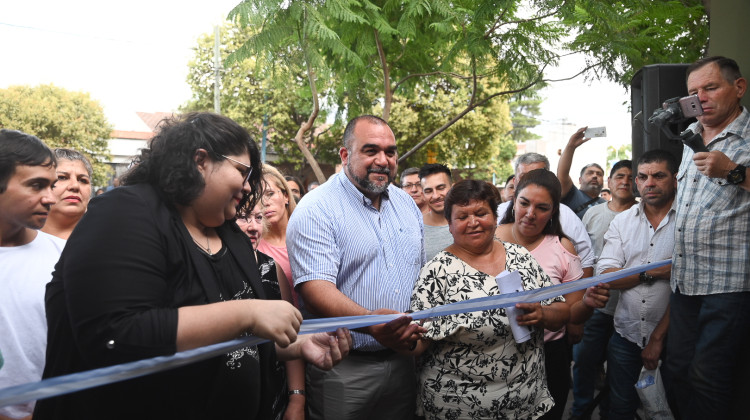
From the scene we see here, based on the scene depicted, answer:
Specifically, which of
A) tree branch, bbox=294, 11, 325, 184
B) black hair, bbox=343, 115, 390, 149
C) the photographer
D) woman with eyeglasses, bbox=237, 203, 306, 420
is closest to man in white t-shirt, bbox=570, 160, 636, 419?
the photographer

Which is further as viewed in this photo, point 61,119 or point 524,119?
point 524,119

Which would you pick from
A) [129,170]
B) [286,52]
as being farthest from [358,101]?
[129,170]

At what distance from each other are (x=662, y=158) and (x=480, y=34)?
3.59 metres

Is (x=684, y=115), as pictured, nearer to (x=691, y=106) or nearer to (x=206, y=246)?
(x=691, y=106)

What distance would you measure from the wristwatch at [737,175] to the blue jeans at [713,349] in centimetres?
68

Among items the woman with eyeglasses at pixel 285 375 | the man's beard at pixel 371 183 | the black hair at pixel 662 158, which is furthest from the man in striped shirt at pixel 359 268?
the black hair at pixel 662 158

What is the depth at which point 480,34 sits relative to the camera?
7098 mm

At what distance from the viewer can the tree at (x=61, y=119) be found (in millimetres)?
29703

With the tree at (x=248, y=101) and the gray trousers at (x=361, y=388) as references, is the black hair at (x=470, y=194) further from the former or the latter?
the tree at (x=248, y=101)

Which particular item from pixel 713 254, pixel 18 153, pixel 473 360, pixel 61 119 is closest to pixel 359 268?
pixel 473 360

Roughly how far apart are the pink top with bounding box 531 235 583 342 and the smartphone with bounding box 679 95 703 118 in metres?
1.20

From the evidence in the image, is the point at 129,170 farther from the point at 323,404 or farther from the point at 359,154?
the point at 323,404

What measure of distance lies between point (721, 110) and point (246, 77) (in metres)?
23.3

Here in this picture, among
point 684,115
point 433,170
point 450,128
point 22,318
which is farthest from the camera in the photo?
point 450,128
